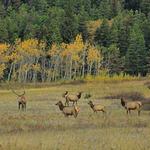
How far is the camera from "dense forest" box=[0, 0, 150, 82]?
113 meters

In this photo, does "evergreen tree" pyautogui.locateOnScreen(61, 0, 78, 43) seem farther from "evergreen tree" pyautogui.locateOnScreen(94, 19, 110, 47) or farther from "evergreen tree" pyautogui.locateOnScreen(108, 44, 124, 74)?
"evergreen tree" pyautogui.locateOnScreen(108, 44, 124, 74)

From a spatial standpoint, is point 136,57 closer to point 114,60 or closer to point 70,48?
point 114,60

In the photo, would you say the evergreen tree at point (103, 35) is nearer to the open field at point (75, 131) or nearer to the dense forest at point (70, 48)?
the dense forest at point (70, 48)

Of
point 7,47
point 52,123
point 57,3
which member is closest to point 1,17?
point 57,3

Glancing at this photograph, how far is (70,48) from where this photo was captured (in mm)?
114938

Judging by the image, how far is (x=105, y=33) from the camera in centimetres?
12350

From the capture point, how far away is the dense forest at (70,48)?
371ft

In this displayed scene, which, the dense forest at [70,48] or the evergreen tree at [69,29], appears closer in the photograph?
the dense forest at [70,48]

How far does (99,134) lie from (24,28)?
115112mm

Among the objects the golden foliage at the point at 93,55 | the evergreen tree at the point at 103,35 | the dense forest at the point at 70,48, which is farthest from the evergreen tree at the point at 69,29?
the golden foliage at the point at 93,55

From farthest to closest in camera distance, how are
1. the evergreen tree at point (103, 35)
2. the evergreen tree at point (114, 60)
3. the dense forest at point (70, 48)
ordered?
the evergreen tree at point (103, 35) < the evergreen tree at point (114, 60) < the dense forest at point (70, 48)

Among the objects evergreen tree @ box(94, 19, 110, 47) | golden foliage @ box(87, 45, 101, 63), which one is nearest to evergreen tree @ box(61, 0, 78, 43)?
evergreen tree @ box(94, 19, 110, 47)

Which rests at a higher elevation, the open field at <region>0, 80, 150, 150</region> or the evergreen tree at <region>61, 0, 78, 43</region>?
the evergreen tree at <region>61, 0, 78, 43</region>

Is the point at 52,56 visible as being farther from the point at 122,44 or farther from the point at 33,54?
the point at 122,44
